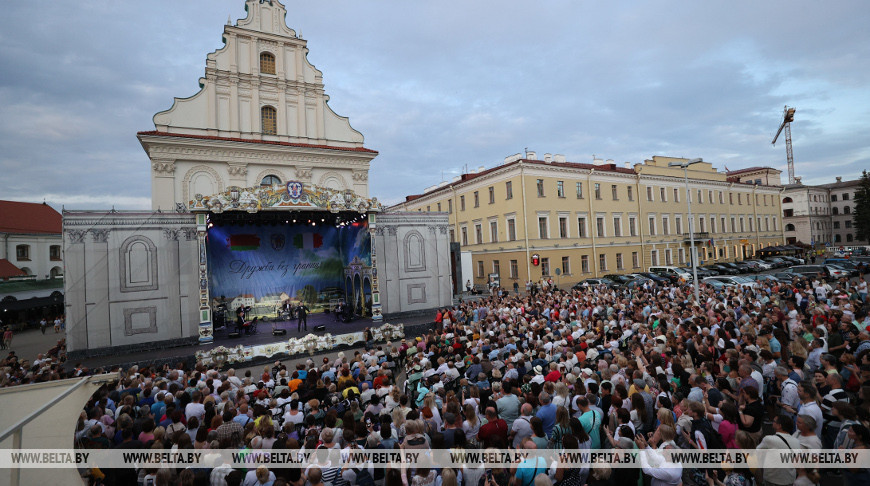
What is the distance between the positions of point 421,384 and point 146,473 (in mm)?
5070

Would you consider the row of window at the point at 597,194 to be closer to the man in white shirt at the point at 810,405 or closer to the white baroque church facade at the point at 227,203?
the white baroque church facade at the point at 227,203

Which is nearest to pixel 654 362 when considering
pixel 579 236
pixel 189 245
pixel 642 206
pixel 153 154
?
pixel 189 245

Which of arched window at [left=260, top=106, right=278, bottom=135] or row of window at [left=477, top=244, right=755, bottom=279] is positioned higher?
arched window at [left=260, top=106, right=278, bottom=135]

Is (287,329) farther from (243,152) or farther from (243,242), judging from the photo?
(243,152)

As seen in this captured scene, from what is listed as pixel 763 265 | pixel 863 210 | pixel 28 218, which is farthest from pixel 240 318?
pixel 863 210

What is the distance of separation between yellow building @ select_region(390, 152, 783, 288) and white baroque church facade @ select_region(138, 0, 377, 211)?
13228 mm

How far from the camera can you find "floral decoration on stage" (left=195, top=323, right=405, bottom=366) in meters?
15.8


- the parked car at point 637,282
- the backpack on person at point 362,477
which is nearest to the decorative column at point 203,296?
the backpack on person at point 362,477

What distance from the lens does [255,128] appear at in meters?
27.0

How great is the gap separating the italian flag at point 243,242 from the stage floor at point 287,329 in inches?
167

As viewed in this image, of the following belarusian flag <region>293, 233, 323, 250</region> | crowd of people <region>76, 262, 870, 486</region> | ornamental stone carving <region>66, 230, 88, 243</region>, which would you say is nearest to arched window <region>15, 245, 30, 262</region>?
ornamental stone carving <region>66, 230, 88, 243</region>

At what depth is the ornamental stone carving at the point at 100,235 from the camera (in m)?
17.1

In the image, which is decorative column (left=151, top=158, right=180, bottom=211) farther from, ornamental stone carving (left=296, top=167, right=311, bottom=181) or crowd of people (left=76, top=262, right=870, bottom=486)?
crowd of people (left=76, top=262, right=870, bottom=486)

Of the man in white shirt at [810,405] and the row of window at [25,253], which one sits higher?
the row of window at [25,253]
